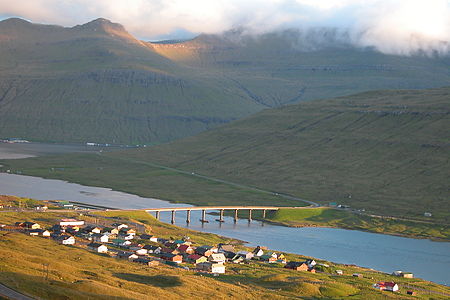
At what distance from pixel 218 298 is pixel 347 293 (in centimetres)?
1986

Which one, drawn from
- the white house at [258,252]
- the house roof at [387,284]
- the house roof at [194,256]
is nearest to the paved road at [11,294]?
the house roof at [194,256]

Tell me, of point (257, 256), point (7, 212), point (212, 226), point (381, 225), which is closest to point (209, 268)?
point (257, 256)

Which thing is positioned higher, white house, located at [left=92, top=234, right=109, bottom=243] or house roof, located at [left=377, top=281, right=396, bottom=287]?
white house, located at [left=92, top=234, right=109, bottom=243]

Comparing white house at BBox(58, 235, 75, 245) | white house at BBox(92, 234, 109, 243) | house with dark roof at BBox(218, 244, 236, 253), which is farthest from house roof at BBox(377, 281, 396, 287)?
white house at BBox(58, 235, 75, 245)

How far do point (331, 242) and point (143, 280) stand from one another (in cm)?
6662

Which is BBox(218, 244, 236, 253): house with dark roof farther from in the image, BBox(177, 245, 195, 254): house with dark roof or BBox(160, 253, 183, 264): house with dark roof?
BBox(160, 253, 183, 264): house with dark roof

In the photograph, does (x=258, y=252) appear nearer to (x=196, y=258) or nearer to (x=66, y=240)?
(x=196, y=258)

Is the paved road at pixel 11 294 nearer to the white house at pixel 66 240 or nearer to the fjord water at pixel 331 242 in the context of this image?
the white house at pixel 66 240

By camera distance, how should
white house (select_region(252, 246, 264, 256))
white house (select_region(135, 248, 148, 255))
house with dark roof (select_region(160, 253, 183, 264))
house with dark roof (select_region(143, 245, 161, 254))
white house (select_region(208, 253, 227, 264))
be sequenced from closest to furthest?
house with dark roof (select_region(160, 253, 183, 264)) < white house (select_region(135, 248, 148, 255)) < white house (select_region(208, 253, 227, 264)) < house with dark roof (select_region(143, 245, 161, 254)) < white house (select_region(252, 246, 264, 256))

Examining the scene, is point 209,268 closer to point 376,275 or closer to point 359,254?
point 376,275

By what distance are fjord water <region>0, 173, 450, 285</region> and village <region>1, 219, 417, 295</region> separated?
1314cm

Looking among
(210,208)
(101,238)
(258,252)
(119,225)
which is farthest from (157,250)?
(210,208)

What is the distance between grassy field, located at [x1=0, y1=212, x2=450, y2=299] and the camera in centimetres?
6950

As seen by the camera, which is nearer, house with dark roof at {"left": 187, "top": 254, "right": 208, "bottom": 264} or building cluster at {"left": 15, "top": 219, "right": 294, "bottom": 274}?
building cluster at {"left": 15, "top": 219, "right": 294, "bottom": 274}
